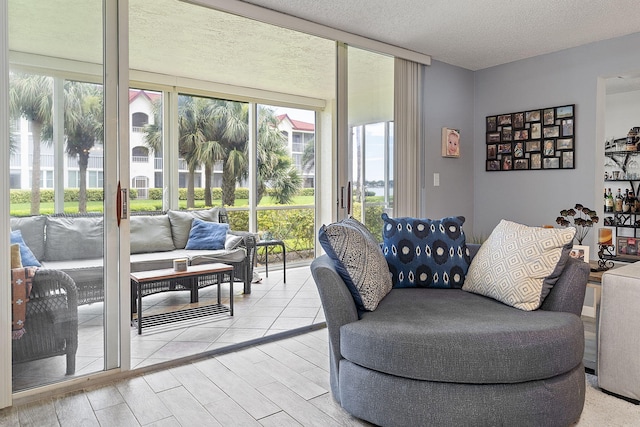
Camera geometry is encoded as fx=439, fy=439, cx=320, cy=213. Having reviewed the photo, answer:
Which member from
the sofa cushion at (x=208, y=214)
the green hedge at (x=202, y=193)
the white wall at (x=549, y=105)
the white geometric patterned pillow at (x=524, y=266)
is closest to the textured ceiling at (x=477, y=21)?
the white wall at (x=549, y=105)

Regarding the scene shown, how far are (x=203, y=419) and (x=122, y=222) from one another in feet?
3.93

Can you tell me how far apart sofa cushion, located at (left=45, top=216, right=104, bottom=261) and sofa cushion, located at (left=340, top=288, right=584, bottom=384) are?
4.91 ft

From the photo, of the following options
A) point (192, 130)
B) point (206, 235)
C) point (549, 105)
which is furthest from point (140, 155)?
point (549, 105)

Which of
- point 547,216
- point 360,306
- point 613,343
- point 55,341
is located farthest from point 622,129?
point 55,341

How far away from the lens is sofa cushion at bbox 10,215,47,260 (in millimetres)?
2254

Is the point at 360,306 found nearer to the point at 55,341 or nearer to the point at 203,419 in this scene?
the point at 203,419

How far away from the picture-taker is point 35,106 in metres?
2.28

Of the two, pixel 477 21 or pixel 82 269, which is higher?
pixel 477 21

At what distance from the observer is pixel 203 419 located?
2053 mm

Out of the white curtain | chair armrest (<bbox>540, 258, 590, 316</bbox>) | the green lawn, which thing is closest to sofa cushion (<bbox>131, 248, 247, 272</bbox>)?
the green lawn

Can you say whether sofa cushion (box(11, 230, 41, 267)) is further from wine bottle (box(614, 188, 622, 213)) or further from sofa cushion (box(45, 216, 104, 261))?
wine bottle (box(614, 188, 622, 213))

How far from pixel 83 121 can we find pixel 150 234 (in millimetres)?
2434

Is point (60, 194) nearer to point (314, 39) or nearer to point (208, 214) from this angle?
point (314, 39)

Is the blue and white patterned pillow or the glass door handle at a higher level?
the glass door handle
